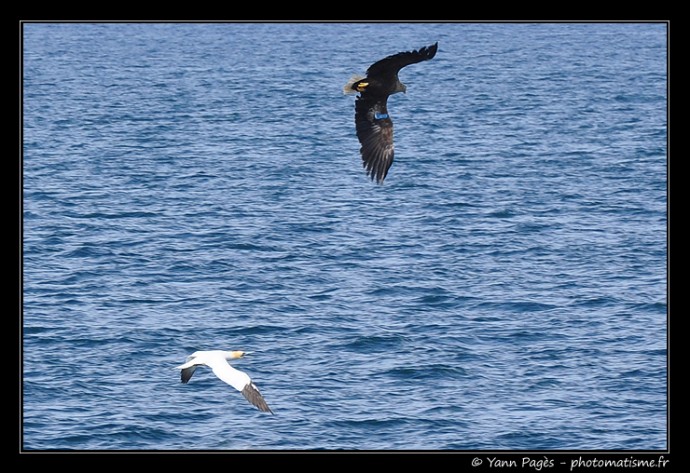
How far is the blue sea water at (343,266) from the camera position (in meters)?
37.8

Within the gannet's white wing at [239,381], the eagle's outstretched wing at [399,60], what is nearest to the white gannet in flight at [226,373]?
the gannet's white wing at [239,381]

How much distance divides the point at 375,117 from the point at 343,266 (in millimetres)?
25847

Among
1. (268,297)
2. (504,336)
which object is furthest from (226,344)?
(504,336)

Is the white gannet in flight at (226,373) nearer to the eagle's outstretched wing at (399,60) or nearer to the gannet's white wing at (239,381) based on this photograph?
the gannet's white wing at (239,381)

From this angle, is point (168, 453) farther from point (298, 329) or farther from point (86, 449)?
point (298, 329)

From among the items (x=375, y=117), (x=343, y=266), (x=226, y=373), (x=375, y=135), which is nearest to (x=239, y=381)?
→ (x=226, y=373)

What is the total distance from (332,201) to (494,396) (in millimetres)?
25915

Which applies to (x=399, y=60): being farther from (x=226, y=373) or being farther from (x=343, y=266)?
(x=343, y=266)

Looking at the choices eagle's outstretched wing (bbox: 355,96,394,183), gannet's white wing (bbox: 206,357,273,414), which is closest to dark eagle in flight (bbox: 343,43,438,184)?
eagle's outstretched wing (bbox: 355,96,394,183)

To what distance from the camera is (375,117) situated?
26688 millimetres

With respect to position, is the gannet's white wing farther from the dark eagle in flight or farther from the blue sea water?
the blue sea water

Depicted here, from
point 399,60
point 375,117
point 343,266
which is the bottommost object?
point 343,266

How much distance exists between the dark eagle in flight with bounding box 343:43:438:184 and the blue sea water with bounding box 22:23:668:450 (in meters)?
11.0

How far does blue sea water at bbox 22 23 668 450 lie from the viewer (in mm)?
37781
